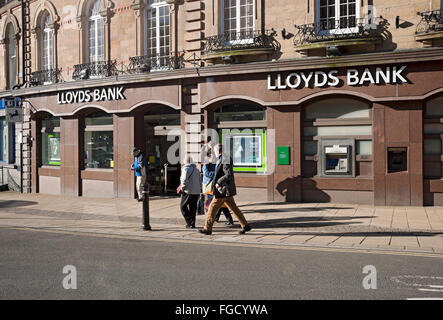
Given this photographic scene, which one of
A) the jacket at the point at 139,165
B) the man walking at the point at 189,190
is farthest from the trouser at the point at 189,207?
the jacket at the point at 139,165

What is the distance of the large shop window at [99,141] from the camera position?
694 inches

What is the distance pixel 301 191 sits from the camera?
1389cm

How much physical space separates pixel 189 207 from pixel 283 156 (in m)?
4.43

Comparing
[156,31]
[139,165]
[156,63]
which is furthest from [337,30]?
[139,165]

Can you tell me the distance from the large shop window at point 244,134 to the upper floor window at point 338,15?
125 inches

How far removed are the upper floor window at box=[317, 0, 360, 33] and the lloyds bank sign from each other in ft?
24.1

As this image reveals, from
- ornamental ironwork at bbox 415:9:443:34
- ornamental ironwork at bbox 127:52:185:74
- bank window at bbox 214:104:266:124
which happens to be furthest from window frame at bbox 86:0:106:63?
ornamental ironwork at bbox 415:9:443:34

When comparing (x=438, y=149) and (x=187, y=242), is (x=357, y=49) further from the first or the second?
(x=187, y=242)

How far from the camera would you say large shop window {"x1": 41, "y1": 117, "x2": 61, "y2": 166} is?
1956 cm

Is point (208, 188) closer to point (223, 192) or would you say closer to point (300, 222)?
point (223, 192)

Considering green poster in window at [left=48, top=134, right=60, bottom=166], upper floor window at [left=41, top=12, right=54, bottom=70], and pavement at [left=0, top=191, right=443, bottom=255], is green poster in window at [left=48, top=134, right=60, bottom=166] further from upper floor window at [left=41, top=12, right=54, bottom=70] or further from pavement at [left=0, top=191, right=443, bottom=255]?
pavement at [left=0, top=191, right=443, bottom=255]

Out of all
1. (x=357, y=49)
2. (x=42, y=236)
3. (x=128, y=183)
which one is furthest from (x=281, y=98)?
(x=42, y=236)

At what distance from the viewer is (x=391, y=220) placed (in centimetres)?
1073

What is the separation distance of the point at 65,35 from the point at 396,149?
44.1ft
